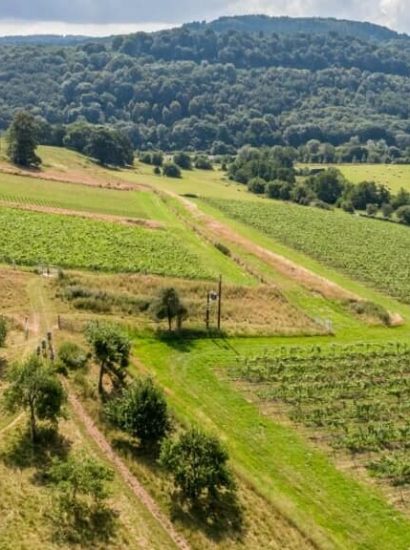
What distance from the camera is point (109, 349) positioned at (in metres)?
→ 47.5

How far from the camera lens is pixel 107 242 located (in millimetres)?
87062

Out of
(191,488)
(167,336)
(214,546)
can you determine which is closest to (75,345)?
(167,336)

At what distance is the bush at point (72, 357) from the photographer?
162ft

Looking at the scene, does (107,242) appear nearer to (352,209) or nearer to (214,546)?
(214,546)

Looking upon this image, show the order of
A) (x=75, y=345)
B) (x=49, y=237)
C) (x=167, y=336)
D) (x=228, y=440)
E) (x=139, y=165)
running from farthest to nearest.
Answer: (x=139, y=165) → (x=49, y=237) → (x=167, y=336) → (x=75, y=345) → (x=228, y=440)

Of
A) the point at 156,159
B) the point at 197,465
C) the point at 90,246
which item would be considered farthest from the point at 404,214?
the point at 197,465

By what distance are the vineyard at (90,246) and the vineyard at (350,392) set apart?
23282 millimetres

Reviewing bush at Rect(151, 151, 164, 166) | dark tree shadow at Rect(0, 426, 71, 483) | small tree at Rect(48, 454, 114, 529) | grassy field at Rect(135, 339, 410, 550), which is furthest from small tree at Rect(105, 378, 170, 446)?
bush at Rect(151, 151, 164, 166)

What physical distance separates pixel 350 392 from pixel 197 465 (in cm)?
1866

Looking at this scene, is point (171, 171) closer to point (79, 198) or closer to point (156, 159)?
point (156, 159)

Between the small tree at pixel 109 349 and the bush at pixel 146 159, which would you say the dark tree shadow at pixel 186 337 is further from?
the bush at pixel 146 159

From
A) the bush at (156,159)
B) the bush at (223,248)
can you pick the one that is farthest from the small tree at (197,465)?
the bush at (156,159)

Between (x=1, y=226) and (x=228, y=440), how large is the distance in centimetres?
5390

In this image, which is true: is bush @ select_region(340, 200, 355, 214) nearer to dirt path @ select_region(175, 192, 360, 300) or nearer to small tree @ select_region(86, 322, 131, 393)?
dirt path @ select_region(175, 192, 360, 300)
